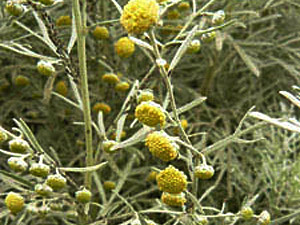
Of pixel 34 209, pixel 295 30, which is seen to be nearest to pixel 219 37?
pixel 295 30

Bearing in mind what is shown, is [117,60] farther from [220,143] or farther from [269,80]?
[220,143]

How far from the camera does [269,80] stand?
5.16ft

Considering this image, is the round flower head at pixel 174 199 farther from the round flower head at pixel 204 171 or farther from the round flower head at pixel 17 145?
the round flower head at pixel 17 145

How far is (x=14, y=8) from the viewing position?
83 centimetres

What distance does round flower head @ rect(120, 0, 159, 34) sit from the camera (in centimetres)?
65

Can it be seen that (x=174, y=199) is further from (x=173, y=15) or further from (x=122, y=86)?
(x=173, y=15)

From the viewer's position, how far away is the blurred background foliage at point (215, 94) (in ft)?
3.84

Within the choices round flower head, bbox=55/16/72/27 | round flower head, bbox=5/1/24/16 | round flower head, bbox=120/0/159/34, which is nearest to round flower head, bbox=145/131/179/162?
round flower head, bbox=120/0/159/34

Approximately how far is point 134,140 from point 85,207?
0.71 ft

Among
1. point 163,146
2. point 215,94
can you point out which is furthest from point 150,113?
point 215,94

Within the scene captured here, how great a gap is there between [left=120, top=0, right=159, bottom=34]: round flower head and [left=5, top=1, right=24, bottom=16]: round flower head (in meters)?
0.26

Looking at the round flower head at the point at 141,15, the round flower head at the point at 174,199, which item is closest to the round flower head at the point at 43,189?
the round flower head at the point at 174,199

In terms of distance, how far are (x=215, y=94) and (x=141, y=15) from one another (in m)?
0.88

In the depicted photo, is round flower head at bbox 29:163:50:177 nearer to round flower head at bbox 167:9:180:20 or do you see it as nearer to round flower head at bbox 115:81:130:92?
round flower head at bbox 115:81:130:92
